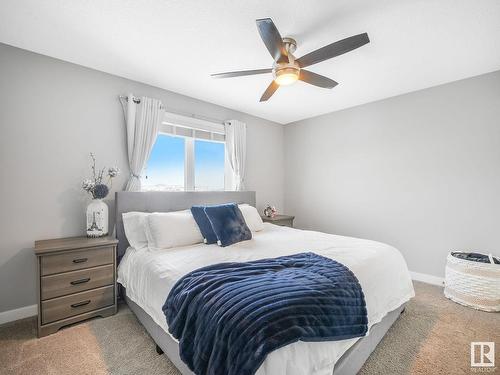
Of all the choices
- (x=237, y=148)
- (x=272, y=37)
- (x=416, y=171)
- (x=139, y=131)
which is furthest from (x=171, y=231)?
(x=416, y=171)

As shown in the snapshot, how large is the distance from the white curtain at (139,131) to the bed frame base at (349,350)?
1.58 m

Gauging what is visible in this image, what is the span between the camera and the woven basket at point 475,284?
2.43 m

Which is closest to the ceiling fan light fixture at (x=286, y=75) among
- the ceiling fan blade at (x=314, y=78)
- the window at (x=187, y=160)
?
the ceiling fan blade at (x=314, y=78)

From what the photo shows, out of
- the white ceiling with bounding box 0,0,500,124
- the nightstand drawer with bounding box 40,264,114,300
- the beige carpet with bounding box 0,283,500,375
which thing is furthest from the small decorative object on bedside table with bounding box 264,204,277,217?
the nightstand drawer with bounding box 40,264,114,300

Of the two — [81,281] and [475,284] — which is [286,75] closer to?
[81,281]

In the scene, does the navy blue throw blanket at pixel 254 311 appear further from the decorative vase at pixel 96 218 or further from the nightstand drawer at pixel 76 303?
the decorative vase at pixel 96 218

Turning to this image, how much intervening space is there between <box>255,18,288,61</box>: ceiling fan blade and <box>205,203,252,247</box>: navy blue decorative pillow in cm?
163

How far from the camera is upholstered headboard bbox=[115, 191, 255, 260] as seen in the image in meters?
2.65

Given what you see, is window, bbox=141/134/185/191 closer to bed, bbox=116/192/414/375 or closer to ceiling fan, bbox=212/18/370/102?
bed, bbox=116/192/414/375

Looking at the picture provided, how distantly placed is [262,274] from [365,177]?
300 centimetres

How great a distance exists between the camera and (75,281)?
2127mm

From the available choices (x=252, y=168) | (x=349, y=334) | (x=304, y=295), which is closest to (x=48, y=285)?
(x=304, y=295)

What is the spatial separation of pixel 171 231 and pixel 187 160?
1.43 metres

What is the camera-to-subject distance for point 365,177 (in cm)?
385
